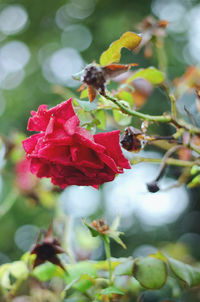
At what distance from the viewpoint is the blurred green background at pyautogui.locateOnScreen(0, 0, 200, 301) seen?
1808 millimetres

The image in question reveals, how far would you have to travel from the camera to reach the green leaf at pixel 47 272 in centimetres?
58

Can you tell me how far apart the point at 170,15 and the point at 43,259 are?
1801 mm

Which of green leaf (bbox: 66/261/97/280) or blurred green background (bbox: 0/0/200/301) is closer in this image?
green leaf (bbox: 66/261/97/280)

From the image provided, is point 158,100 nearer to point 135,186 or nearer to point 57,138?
point 135,186

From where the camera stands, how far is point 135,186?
1523 mm

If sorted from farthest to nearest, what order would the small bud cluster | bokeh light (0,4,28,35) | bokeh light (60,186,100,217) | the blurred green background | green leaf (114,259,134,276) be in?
bokeh light (0,4,28,35), bokeh light (60,186,100,217), the blurred green background, green leaf (114,259,134,276), the small bud cluster

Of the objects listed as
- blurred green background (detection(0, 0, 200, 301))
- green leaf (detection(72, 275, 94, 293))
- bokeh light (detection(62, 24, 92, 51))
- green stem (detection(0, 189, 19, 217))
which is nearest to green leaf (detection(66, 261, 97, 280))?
green leaf (detection(72, 275, 94, 293))

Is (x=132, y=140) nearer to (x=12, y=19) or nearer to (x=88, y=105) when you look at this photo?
(x=88, y=105)

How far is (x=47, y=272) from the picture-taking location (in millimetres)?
582

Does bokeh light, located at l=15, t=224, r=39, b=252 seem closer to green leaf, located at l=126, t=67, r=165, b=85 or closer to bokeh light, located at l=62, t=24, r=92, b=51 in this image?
bokeh light, located at l=62, t=24, r=92, b=51

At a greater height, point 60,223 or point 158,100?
point 60,223

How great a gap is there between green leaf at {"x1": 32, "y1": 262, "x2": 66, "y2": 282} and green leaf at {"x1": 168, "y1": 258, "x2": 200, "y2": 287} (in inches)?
7.6

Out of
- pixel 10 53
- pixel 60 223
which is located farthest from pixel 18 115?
pixel 60 223

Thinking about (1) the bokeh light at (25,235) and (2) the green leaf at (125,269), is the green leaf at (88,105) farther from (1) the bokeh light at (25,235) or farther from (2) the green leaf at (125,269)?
(1) the bokeh light at (25,235)
